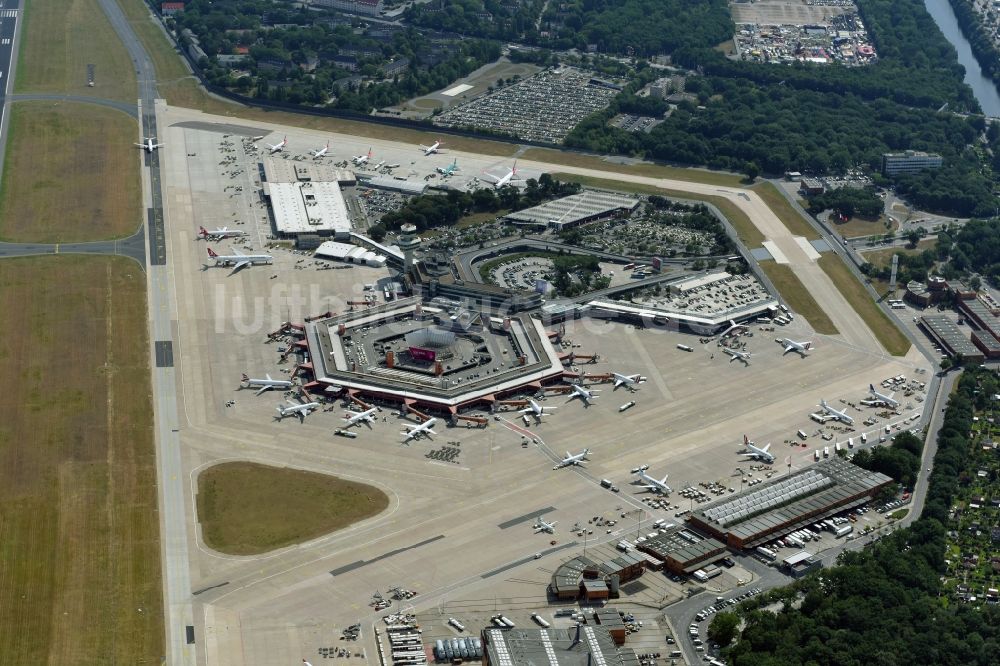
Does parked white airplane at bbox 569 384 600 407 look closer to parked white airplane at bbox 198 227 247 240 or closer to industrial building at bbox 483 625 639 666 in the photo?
industrial building at bbox 483 625 639 666

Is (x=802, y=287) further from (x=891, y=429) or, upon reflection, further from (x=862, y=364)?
(x=891, y=429)

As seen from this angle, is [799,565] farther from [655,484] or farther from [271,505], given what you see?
[271,505]

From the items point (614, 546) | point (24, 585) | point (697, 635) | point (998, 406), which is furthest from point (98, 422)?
point (998, 406)

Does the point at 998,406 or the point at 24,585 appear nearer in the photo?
the point at 24,585

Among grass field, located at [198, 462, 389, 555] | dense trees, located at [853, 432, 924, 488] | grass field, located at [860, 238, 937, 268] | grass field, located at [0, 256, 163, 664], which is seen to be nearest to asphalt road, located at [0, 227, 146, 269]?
grass field, located at [0, 256, 163, 664]

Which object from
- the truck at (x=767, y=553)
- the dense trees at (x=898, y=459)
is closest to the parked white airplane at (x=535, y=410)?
the truck at (x=767, y=553)

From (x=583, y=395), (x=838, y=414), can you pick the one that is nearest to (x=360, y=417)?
(x=583, y=395)

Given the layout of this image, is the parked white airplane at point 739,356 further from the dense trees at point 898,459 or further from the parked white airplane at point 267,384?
the parked white airplane at point 267,384
